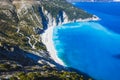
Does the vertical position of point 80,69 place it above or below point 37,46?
below

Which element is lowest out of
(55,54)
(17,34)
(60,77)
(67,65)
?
(60,77)

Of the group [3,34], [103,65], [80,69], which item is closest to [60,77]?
[80,69]

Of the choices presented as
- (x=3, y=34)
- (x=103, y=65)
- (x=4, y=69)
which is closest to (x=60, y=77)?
(x=4, y=69)

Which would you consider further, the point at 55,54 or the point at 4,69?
the point at 55,54

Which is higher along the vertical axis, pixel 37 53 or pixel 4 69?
pixel 37 53

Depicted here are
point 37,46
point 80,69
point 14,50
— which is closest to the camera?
point 14,50

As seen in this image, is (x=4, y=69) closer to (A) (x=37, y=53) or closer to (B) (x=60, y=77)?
(B) (x=60, y=77)

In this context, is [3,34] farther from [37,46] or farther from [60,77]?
[60,77]

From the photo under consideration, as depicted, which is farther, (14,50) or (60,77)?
(14,50)

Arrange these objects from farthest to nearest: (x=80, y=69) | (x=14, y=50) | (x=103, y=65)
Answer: (x=103, y=65), (x=80, y=69), (x=14, y=50)
